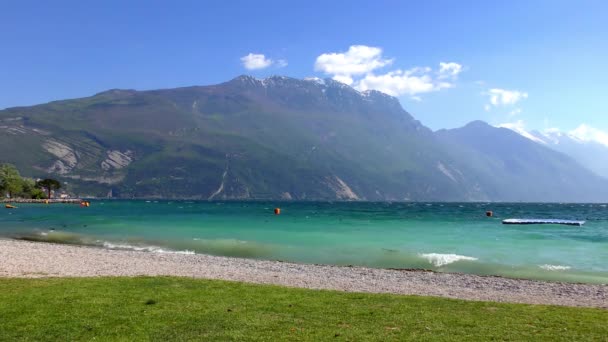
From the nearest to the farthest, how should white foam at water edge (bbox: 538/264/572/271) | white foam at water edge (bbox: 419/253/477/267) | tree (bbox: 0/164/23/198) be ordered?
white foam at water edge (bbox: 538/264/572/271)
white foam at water edge (bbox: 419/253/477/267)
tree (bbox: 0/164/23/198)

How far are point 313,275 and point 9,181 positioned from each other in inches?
7649

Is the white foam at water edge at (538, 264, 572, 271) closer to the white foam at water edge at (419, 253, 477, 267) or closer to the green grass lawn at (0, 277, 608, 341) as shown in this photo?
the white foam at water edge at (419, 253, 477, 267)

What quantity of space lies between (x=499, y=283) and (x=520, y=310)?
9745mm

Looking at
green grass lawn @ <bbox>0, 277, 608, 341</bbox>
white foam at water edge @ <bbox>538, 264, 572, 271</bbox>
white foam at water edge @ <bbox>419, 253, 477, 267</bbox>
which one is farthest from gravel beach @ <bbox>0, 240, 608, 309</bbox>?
white foam at water edge @ <bbox>538, 264, 572, 271</bbox>

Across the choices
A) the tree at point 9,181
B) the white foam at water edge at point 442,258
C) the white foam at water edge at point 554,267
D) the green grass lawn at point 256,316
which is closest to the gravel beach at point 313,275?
the green grass lawn at point 256,316

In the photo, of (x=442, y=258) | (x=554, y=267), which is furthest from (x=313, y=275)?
(x=554, y=267)

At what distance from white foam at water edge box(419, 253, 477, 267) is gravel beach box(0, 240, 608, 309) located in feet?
21.1

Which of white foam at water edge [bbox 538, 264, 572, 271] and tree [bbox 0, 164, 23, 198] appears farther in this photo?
tree [bbox 0, 164, 23, 198]

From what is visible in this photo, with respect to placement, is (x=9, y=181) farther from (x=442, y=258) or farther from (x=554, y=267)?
(x=554, y=267)

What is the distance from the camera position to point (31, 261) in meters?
28.7

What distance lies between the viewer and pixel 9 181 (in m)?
184

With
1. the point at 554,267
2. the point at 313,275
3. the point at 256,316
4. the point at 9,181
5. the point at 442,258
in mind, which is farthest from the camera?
the point at 9,181

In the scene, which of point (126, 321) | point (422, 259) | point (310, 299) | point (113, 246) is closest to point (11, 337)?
point (126, 321)

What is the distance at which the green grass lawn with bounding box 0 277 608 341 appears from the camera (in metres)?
13.0
